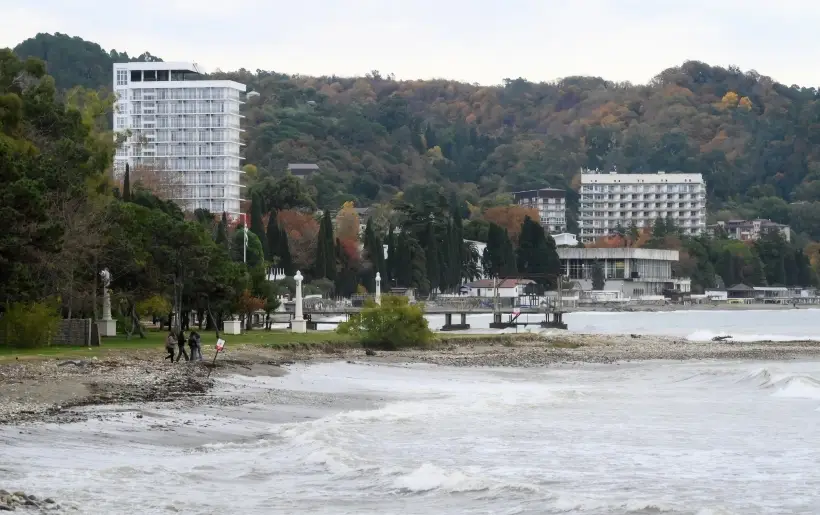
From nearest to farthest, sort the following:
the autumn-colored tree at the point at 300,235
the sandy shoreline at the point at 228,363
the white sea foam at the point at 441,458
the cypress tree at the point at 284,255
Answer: the white sea foam at the point at 441,458 < the sandy shoreline at the point at 228,363 < the cypress tree at the point at 284,255 < the autumn-colored tree at the point at 300,235

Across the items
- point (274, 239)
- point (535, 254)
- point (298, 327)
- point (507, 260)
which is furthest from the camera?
point (535, 254)

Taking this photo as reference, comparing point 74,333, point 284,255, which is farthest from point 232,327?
point 284,255

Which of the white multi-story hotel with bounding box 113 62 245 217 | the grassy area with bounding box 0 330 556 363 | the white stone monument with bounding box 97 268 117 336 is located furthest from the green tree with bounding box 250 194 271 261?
the white multi-story hotel with bounding box 113 62 245 217

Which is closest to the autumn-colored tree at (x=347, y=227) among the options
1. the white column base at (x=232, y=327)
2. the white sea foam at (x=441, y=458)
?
the white column base at (x=232, y=327)

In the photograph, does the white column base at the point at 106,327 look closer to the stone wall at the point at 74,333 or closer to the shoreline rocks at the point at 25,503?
the stone wall at the point at 74,333

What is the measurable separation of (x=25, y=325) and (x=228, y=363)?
617cm

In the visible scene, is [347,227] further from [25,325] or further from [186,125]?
[25,325]

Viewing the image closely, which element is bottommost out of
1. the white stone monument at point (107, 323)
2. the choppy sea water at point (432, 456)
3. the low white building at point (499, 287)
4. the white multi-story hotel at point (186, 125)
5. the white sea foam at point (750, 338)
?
the choppy sea water at point (432, 456)

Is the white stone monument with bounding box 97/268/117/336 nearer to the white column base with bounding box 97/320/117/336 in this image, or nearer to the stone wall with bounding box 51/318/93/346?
the white column base with bounding box 97/320/117/336

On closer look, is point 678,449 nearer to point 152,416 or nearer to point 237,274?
point 152,416

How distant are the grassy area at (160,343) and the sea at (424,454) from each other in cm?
631

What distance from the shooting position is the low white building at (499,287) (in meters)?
144

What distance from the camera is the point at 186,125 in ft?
608

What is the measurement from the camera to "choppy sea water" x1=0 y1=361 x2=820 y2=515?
739 inches
